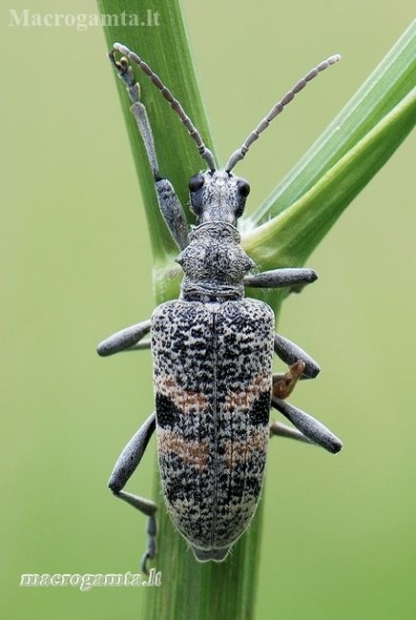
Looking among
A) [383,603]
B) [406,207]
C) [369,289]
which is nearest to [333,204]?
[383,603]

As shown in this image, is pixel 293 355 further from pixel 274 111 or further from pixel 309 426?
pixel 274 111

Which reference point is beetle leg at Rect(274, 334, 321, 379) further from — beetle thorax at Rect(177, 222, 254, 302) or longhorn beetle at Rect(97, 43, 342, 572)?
beetle thorax at Rect(177, 222, 254, 302)

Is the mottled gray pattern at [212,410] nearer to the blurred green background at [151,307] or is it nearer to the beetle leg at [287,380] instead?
the beetle leg at [287,380]

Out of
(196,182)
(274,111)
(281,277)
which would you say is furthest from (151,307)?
(281,277)

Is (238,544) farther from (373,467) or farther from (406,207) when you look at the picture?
(406,207)

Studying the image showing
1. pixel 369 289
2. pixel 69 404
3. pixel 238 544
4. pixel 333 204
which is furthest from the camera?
pixel 369 289

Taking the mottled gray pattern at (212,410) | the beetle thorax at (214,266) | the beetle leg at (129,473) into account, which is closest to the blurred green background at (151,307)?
the beetle leg at (129,473)

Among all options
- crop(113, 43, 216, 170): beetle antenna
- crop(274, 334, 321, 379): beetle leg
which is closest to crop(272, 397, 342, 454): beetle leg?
crop(274, 334, 321, 379): beetle leg

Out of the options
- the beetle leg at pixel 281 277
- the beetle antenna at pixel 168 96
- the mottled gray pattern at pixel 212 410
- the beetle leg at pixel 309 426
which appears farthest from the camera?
the beetle leg at pixel 309 426
